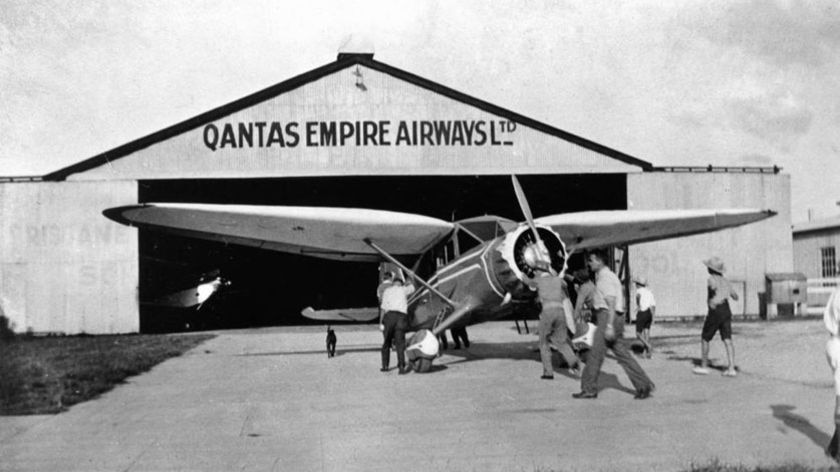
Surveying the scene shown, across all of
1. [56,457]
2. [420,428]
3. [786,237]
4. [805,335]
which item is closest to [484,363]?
[420,428]

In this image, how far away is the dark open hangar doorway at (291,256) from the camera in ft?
83.9

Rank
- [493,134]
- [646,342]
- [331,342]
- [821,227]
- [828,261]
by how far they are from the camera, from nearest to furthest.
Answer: [646,342] → [331,342] → [493,134] → [828,261] → [821,227]

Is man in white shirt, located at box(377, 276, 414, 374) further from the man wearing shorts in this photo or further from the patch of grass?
the man wearing shorts

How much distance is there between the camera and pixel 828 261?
3250 centimetres

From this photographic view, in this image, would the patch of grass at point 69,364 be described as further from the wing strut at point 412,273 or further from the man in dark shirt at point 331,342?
the wing strut at point 412,273

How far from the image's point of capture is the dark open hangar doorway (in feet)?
83.9

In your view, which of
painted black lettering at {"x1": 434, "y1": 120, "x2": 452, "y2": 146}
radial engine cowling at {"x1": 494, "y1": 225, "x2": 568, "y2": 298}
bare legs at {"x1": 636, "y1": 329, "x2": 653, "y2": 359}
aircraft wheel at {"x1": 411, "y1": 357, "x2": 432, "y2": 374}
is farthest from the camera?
painted black lettering at {"x1": 434, "y1": 120, "x2": 452, "y2": 146}

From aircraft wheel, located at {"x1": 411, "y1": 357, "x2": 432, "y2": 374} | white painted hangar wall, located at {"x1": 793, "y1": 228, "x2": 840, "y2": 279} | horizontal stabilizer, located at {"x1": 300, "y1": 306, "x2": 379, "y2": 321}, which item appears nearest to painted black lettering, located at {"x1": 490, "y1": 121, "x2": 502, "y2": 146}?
horizontal stabilizer, located at {"x1": 300, "y1": 306, "x2": 379, "y2": 321}

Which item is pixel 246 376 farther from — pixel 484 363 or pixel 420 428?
pixel 420 428

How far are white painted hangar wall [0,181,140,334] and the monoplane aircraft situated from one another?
390 inches

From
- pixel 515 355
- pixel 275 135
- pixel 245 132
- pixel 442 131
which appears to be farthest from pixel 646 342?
pixel 245 132

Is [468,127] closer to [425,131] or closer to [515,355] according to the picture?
[425,131]

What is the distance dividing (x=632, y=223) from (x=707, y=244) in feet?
39.5

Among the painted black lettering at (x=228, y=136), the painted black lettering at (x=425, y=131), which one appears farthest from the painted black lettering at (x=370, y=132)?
the painted black lettering at (x=228, y=136)
